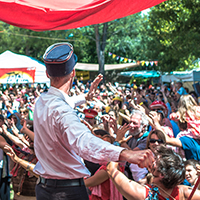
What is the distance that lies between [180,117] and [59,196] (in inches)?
116

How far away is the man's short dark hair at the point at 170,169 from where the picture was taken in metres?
2.24

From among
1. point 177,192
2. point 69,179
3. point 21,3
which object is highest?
point 21,3

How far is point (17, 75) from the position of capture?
11.9 metres

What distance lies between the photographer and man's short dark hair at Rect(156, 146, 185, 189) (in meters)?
2.24

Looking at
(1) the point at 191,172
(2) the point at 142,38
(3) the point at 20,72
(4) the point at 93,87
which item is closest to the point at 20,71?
(3) the point at 20,72

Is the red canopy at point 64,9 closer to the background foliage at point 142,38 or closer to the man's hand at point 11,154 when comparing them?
the man's hand at point 11,154

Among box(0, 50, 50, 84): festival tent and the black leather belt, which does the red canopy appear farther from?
box(0, 50, 50, 84): festival tent

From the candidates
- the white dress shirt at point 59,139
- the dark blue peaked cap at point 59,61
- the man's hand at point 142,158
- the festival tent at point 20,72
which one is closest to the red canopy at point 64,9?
the dark blue peaked cap at point 59,61

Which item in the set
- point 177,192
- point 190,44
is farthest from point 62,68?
point 190,44

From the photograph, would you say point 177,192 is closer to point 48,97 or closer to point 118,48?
point 48,97

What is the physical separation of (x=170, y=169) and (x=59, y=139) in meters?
0.92

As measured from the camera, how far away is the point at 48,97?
6.74 feet

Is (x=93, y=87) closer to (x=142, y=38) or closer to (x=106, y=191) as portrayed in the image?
(x=106, y=191)

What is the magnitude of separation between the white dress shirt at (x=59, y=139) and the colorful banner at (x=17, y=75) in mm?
10177
